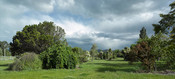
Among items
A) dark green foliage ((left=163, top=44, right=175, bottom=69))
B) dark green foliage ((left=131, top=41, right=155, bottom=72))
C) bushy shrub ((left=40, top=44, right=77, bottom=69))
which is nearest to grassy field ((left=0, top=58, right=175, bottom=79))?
dark green foliage ((left=131, top=41, right=155, bottom=72))

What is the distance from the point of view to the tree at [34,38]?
83.4ft

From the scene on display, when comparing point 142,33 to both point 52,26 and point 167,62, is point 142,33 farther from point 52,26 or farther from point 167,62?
point 167,62

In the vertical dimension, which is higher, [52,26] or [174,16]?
[52,26]

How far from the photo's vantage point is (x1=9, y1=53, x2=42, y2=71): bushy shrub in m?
13.8

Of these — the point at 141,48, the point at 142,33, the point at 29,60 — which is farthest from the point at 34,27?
the point at 142,33

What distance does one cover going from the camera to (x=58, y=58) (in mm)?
15383

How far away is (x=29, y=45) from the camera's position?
25.5 metres

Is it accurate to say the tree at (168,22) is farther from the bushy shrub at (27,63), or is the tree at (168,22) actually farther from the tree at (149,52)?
the bushy shrub at (27,63)

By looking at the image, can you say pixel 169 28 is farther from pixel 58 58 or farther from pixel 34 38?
pixel 34 38

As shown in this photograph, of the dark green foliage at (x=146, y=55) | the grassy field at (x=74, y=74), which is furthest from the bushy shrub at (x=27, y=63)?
the dark green foliage at (x=146, y=55)

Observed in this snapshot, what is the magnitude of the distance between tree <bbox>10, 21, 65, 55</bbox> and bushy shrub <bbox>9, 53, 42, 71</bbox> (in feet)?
36.9

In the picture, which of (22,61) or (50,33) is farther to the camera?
(50,33)

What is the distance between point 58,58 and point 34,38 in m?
12.8

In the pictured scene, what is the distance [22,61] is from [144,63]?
13.1 metres
